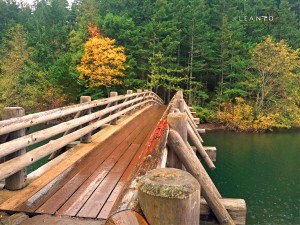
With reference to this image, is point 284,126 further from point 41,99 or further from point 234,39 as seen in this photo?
point 41,99

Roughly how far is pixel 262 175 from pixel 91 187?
1380cm

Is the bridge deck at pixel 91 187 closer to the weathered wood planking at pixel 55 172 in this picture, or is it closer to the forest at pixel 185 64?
the weathered wood planking at pixel 55 172

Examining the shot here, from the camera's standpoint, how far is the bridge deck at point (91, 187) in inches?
113

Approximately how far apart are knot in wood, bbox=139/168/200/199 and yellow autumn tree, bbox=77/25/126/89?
2843 cm

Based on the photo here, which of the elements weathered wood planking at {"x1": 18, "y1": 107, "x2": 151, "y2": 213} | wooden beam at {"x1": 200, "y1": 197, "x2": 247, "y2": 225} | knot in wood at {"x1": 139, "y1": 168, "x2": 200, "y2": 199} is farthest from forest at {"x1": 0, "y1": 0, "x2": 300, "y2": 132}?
knot in wood at {"x1": 139, "y1": 168, "x2": 200, "y2": 199}

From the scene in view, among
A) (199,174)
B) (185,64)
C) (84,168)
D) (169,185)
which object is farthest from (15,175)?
(185,64)

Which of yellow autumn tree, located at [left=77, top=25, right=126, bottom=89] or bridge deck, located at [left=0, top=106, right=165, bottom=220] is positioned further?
yellow autumn tree, located at [left=77, top=25, right=126, bottom=89]

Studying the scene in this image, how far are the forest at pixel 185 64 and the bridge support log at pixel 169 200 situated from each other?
92.9 feet

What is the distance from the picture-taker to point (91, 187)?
11.5 feet

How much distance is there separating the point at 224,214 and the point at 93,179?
172 centimetres

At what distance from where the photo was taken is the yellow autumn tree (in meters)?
29.3

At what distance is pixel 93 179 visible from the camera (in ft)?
12.5

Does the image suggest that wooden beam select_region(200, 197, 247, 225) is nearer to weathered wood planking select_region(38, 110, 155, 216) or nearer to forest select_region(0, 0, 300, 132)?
weathered wood planking select_region(38, 110, 155, 216)

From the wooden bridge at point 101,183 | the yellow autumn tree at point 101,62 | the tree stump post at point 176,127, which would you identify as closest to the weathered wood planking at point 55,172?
the wooden bridge at point 101,183
